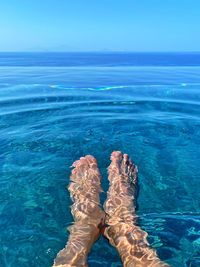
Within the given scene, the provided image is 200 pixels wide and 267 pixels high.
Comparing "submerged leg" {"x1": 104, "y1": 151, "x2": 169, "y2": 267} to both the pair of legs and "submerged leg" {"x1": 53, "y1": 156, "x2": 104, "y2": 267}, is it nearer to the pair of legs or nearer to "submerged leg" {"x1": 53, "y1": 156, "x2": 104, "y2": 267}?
the pair of legs

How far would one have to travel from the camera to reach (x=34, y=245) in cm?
358

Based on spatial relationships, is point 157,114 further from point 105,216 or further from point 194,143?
point 105,216

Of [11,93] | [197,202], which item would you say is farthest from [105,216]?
[11,93]

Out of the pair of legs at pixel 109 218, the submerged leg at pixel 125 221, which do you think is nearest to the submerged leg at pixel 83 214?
the pair of legs at pixel 109 218

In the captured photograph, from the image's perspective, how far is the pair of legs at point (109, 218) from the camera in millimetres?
2984

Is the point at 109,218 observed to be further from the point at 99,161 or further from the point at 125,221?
the point at 99,161

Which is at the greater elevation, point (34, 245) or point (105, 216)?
point (105, 216)

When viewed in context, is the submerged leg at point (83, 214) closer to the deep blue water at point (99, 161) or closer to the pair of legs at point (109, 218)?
the pair of legs at point (109, 218)

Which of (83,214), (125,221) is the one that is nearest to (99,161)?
(83,214)

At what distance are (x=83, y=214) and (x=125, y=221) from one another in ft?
1.69

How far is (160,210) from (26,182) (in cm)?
217

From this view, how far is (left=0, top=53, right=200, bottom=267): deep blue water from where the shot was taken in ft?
11.9

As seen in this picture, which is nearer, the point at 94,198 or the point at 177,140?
the point at 94,198

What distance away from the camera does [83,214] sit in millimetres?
3719
